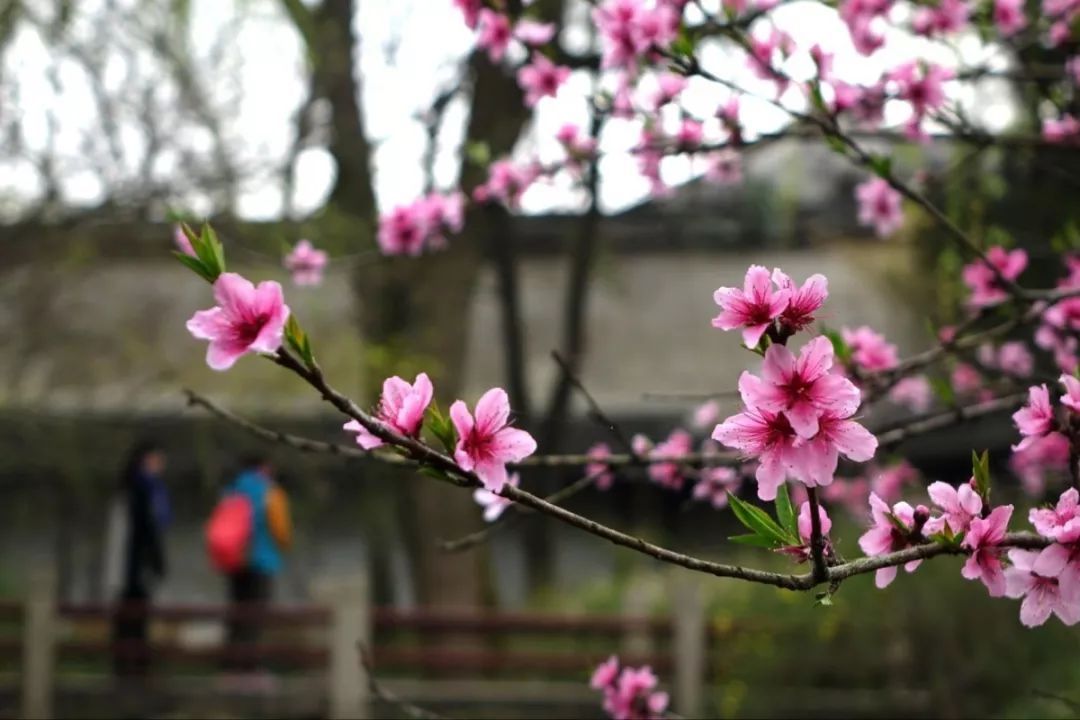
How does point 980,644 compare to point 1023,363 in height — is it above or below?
below

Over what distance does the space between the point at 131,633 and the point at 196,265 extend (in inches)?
261

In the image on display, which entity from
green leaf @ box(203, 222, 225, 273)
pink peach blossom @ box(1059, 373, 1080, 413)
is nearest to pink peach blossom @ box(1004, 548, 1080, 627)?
pink peach blossom @ box(1059, 373, 1080, 413)

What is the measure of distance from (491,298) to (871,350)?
1012 centimetres

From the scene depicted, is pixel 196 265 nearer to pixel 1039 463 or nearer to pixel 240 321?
pixel 240 321

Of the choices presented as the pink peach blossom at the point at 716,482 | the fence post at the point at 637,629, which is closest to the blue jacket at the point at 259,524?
the fence post at the point at 637,629

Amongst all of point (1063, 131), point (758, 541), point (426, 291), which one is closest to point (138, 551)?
point (426, 291)

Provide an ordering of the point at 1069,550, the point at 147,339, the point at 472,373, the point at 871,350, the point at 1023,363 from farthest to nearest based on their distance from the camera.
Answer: the point at 472,373 → the point at 147,339 → the point at 1023,363 → the point at 871,350 → the point at 1069,550

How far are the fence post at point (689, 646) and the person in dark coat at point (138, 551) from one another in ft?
10.0

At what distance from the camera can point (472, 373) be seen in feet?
42.8

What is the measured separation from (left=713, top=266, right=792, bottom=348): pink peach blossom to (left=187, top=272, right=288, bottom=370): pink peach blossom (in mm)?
420

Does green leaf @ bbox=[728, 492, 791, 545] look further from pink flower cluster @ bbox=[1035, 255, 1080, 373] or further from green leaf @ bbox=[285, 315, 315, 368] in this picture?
pink flower cluster @ bbox=[1035, 255, 1080, 373]

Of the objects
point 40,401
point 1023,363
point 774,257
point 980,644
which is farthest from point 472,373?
point 1023,363

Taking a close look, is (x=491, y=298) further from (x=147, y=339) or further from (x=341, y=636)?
(x=341, y=636)

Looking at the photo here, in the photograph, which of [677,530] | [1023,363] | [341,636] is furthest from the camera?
[677,530]
